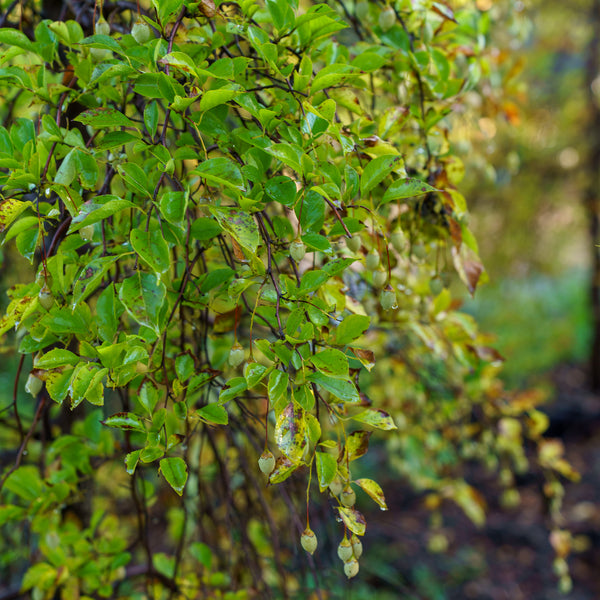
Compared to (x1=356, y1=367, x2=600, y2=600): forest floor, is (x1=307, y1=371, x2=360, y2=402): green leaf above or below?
above

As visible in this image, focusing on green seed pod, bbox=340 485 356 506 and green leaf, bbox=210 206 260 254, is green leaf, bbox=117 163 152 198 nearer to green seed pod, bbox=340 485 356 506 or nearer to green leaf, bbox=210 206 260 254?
green leaf, bbox=210 206 260 254

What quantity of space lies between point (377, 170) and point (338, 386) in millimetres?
265

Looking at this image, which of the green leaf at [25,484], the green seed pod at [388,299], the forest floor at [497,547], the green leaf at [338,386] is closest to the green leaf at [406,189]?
the green seed pod at [388,299]

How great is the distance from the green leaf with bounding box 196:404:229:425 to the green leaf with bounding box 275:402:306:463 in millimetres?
87

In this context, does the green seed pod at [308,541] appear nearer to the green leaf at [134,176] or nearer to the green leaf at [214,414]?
the green leaf at [214,414]

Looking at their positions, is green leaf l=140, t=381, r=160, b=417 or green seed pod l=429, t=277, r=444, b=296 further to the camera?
green seed pod l=429, t=277, r=444, b=296

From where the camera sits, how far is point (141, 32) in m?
0.61

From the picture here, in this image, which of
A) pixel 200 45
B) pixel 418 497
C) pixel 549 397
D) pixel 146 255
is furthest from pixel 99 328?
pixel 549 397

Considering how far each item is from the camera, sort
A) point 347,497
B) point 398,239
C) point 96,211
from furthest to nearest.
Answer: point 398,239 → point 347,497 → point 96,211

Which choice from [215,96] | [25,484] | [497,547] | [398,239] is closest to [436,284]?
[398,239]

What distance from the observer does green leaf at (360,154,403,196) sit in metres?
0.62

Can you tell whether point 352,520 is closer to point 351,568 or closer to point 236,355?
point 351,568

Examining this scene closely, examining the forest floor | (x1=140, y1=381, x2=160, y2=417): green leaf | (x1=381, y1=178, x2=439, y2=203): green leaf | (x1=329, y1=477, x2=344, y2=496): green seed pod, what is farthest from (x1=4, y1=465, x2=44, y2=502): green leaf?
the forest floor

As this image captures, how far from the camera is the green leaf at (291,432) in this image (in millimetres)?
538
